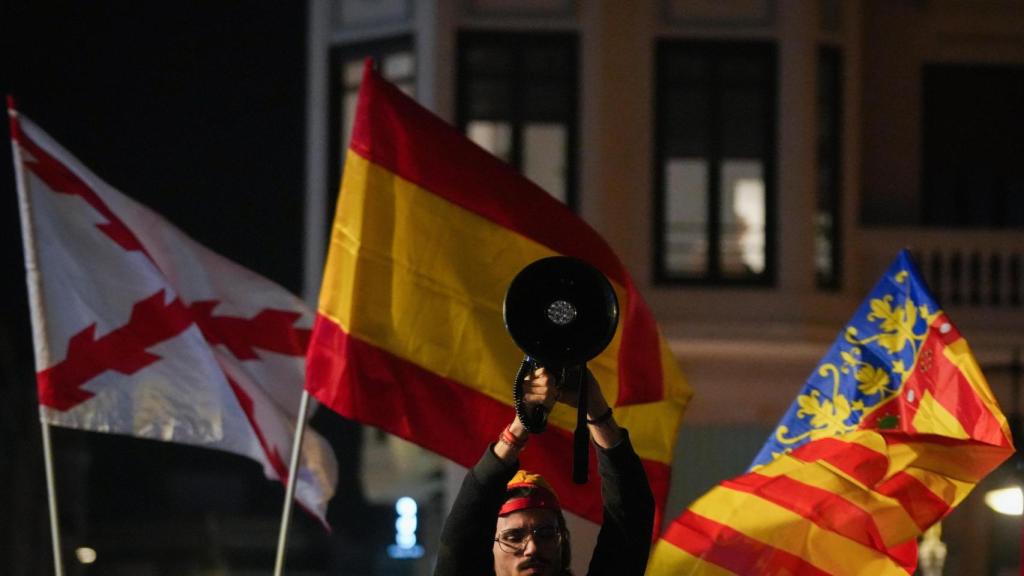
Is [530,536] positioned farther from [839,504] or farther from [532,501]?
[839,504]

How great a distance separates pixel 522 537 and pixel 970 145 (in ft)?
46.9

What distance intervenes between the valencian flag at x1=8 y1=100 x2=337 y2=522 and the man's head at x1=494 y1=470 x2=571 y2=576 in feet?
11.5

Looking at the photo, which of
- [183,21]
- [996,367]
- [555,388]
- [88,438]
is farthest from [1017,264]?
[555,388]

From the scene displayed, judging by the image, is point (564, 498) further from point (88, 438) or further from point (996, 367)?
point (88, 438)

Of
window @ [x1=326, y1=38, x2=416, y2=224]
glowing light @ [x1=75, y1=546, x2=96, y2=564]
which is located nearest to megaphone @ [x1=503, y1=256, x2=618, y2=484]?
window @ [x1=326, y1=38, x2=416, y2=224]

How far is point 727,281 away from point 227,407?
9.17 metres

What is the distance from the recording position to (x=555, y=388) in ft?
17.3

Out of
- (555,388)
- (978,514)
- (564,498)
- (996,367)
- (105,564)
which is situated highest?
(555,388)

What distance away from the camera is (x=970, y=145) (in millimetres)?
19312

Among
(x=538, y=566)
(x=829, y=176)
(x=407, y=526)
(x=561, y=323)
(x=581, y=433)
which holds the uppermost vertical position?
(x=561, y=323)

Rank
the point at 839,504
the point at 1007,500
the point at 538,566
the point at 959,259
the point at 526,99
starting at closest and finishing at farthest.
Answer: the point at 538,566, the point at 839,504, the point at 1007,500, the point at 526,99, the point at 959,259

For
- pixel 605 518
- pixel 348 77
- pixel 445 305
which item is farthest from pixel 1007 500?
pixel 605 518

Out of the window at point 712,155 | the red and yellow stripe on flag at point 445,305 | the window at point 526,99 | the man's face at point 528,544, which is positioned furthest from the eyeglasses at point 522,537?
the window at point 712,155

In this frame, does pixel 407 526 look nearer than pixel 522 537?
No
